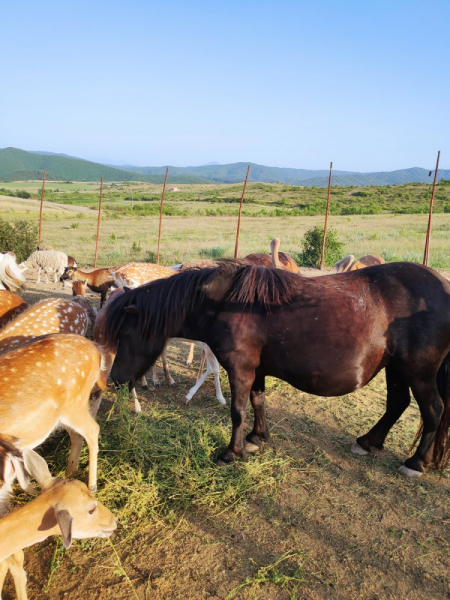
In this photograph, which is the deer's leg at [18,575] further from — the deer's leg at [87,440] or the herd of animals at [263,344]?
the deer's leg at [87,440]

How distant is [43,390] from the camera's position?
3535 millimetres

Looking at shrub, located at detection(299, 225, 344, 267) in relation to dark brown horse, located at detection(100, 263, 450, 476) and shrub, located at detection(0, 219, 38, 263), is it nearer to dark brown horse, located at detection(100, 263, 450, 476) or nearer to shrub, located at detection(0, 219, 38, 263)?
shrub, located at detection(0, 219, 38, 263)

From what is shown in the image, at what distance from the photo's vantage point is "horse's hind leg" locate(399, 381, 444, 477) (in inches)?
165

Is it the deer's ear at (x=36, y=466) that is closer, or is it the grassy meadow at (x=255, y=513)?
the deer's ear at (x=36, y=466)

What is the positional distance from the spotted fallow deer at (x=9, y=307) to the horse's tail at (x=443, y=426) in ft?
16.7

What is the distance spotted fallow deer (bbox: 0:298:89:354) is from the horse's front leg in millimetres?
2239

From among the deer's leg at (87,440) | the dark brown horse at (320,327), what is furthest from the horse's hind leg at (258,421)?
the deer's leg at (87,440)

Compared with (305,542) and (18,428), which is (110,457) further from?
(305,542)

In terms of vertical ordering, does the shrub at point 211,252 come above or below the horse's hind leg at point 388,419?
above

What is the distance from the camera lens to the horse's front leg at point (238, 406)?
4273 millimetres

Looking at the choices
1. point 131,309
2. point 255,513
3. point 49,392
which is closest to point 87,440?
point 49,392

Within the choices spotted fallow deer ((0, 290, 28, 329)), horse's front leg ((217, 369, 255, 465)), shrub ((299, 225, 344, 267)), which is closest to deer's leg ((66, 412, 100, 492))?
horse's front leg ((217, 369, 255, 465))

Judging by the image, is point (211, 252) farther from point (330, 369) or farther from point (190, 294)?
point (330, 369)

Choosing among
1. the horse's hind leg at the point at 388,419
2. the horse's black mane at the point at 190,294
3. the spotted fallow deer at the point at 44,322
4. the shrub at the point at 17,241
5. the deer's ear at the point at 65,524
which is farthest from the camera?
the shrub at the point at 17,241
